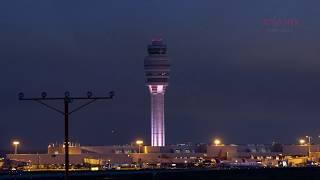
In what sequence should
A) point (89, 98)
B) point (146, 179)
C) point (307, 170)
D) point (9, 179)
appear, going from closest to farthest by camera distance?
point (89, 98), point (9, 179), point (146, 179), point (307, 170)

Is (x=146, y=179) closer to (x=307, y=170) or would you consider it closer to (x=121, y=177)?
(x=121, y=177)

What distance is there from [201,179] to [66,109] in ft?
227

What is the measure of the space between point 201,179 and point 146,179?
1142cm

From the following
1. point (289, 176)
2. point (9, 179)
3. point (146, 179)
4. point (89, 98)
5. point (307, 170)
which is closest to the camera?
point (89, 98)

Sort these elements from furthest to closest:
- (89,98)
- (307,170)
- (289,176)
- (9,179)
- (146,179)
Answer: (307,170) → (289,176) → (146,179) → (9,179) → (89,98)

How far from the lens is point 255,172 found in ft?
635

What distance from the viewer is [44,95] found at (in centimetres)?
10531

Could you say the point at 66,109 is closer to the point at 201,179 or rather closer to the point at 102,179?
the point at 102,179

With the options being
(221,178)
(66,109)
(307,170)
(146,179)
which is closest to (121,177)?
(146,179)

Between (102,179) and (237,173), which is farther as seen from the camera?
(237,173)

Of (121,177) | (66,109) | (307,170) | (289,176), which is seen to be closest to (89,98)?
(66,109)

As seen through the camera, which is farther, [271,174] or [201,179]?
[271,174]

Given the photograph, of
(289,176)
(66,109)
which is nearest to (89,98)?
(66,109)

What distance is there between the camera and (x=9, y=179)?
153m
